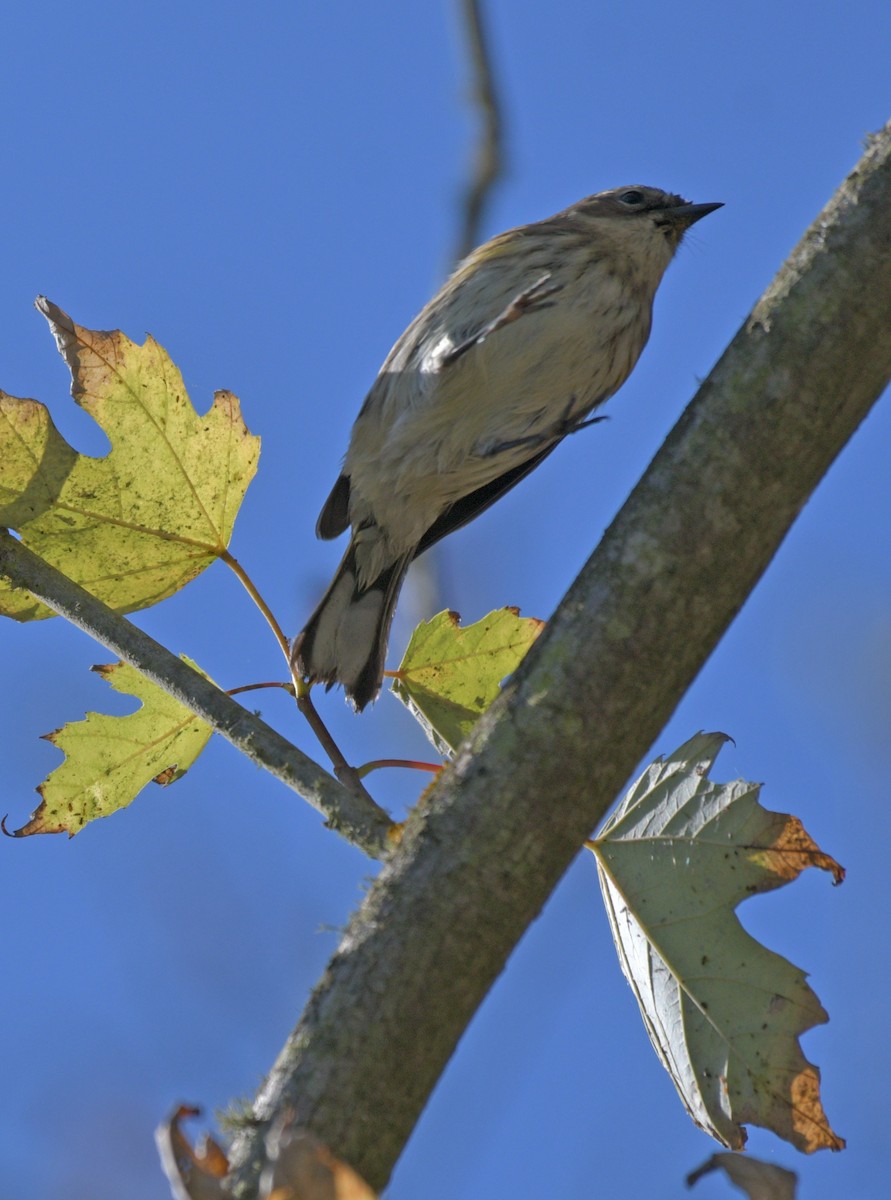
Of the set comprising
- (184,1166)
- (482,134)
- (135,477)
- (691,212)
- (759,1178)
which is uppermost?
(691,212)

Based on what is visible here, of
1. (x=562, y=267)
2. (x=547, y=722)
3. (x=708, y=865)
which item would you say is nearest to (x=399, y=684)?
(x=708, y=865)

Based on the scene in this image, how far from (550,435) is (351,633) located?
108cm

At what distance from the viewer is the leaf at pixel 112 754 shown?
287cm

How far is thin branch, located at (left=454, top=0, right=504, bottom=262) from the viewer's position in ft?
15.5

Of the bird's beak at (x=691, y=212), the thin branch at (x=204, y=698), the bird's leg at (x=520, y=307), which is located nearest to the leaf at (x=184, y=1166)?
the thin branch at (x=204, y=698)

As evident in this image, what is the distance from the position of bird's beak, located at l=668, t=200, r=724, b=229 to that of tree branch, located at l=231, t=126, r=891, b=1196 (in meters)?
2.95

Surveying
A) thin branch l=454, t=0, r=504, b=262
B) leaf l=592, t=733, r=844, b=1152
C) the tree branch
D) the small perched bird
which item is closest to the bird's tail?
the small perched bird

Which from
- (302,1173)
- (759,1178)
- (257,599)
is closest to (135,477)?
(257,599)

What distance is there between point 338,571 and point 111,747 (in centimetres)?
203

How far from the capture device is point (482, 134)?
493 cm

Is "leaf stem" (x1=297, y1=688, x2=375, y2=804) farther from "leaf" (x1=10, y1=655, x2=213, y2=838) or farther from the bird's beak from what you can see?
the bird's beak

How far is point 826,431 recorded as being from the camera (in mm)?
2113

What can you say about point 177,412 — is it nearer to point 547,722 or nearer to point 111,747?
point 111,747

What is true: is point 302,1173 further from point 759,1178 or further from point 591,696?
point 591,696
